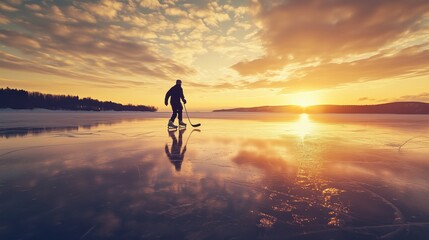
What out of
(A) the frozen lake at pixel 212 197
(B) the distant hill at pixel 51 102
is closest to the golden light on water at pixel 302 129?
(A) the frozen lake at pixel 212 197

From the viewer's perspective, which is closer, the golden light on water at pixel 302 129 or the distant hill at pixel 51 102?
the golden light on water at pixel 302 129

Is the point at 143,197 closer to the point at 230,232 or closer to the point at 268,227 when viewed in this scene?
the point at 230,232

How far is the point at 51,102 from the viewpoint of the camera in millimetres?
60906

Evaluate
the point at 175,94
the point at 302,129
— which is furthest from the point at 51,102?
the point at 302,129

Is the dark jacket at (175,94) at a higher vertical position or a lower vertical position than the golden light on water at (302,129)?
higher

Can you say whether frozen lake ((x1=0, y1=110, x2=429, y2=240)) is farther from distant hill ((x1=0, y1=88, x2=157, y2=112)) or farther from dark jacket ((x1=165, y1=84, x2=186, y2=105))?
distant hill ((x1=0, y1=88, x2=157, y2=112))

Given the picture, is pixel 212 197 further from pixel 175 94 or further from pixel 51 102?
pixel 51 102

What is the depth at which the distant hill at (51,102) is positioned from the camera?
53.3 m

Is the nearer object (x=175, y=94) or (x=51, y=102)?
(x=175, y=94)

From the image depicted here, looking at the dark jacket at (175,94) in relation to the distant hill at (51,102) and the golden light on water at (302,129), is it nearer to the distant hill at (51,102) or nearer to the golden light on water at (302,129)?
the golden light on water at (302,129)

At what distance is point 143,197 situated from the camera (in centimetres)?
242

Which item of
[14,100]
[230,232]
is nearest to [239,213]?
[230,232]

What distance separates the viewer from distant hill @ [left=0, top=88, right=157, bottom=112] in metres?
53.3

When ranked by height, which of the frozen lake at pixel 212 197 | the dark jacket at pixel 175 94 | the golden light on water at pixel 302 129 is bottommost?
the frozen lake at pixel 212 197
